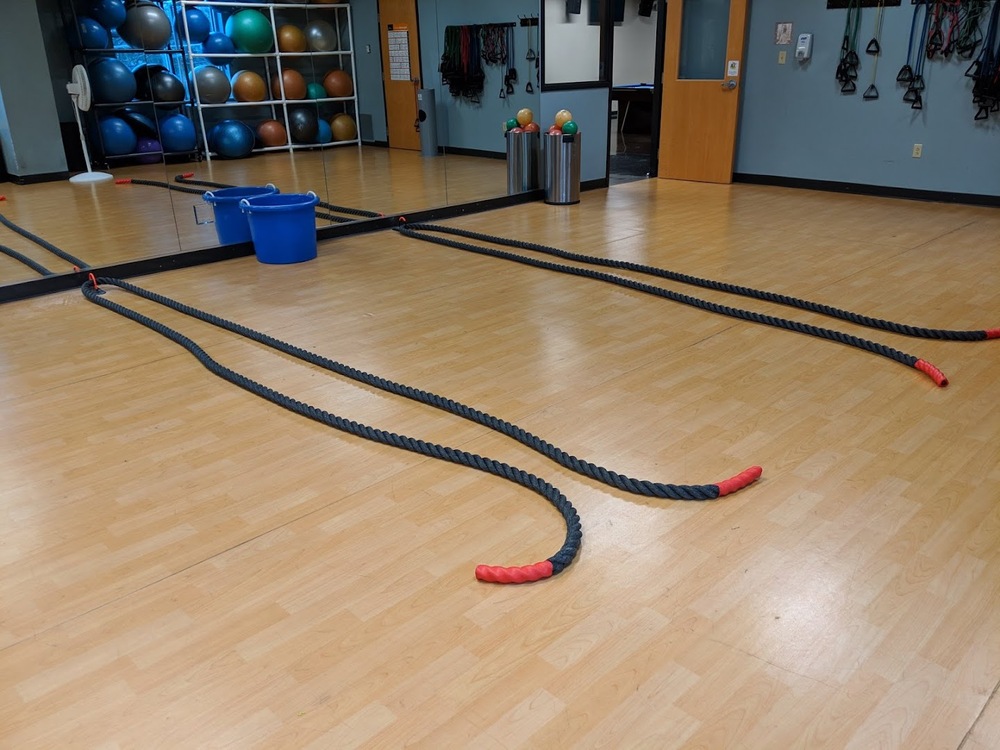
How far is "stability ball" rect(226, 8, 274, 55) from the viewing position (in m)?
5.07

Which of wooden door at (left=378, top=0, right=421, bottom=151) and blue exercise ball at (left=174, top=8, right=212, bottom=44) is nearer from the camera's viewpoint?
blue exercise ball at (left=174, top=8, right=212, bottom=44)

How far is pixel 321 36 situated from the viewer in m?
5.64

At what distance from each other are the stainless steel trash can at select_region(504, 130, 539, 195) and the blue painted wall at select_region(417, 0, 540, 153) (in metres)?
0.10

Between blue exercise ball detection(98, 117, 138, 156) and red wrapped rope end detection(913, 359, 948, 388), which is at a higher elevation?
blue exercise ball detection(98, 117, 138, 156)

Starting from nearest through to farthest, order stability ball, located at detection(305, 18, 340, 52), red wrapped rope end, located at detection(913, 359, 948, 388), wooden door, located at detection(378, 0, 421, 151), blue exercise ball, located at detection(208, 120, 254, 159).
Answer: red wrapped rope end, located at detection(913, 359, 948, 388) < blue exercise ball, located at detection(208, 120, 254, 159) < stability ball, located at detection(305, 18, 340, 52) < wooden door, located at detection(378, 0, 421, 151)

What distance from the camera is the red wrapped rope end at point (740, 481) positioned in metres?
2.51

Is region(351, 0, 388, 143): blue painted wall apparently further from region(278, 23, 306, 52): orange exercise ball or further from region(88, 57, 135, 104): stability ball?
region(88, 57, 135, 104): stability ball

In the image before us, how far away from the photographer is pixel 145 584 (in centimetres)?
216

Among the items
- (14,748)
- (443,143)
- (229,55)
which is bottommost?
(14,748)

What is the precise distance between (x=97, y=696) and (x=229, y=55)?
173 inches

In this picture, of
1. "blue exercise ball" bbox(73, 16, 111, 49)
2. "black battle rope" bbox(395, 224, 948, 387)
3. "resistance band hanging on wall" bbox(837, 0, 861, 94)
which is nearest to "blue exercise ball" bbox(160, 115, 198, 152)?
"blue exercise ball" bbox(73, 16, 111, 49)

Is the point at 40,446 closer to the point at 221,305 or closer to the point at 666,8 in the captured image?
the point at 221,305

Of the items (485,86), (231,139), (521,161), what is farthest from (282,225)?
(521,161)

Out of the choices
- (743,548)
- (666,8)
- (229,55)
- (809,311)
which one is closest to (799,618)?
(743,548)
